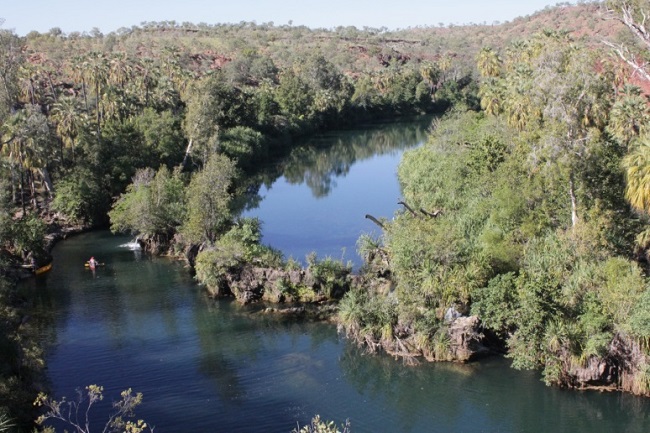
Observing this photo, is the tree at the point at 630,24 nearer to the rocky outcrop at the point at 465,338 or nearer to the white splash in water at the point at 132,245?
the rocky outcrop at the point at 465,338

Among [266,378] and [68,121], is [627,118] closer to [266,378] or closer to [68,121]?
[266,378]

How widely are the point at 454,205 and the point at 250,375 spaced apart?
19318mm

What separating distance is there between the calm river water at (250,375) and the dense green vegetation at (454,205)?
1.51m

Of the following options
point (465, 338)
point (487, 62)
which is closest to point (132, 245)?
point (465, 338)

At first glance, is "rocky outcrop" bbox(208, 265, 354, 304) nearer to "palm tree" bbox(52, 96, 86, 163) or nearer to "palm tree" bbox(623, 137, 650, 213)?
"palm tree" bbox(623, 137, 650, 213)

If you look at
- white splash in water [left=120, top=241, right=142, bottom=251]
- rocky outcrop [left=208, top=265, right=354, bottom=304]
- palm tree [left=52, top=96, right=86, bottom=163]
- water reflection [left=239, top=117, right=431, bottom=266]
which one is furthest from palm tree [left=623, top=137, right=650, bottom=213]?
palm tree [left=52, top=96, right=86, bottom=163]

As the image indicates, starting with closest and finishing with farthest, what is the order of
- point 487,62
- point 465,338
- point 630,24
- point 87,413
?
point 87,413, point 630,24, point 465,338, point 487,62

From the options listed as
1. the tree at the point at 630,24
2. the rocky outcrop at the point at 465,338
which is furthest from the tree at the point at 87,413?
the tree at the point at 630,24

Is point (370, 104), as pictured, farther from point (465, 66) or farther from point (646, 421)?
point (646, 421)

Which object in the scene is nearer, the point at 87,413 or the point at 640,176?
the point at 87,413

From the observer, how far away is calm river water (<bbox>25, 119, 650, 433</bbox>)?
27797 mm

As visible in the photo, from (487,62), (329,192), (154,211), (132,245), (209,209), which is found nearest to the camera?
(209,209)

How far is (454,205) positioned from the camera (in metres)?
44.4

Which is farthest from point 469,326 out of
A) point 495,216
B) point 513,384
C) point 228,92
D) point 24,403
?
point 228,92
